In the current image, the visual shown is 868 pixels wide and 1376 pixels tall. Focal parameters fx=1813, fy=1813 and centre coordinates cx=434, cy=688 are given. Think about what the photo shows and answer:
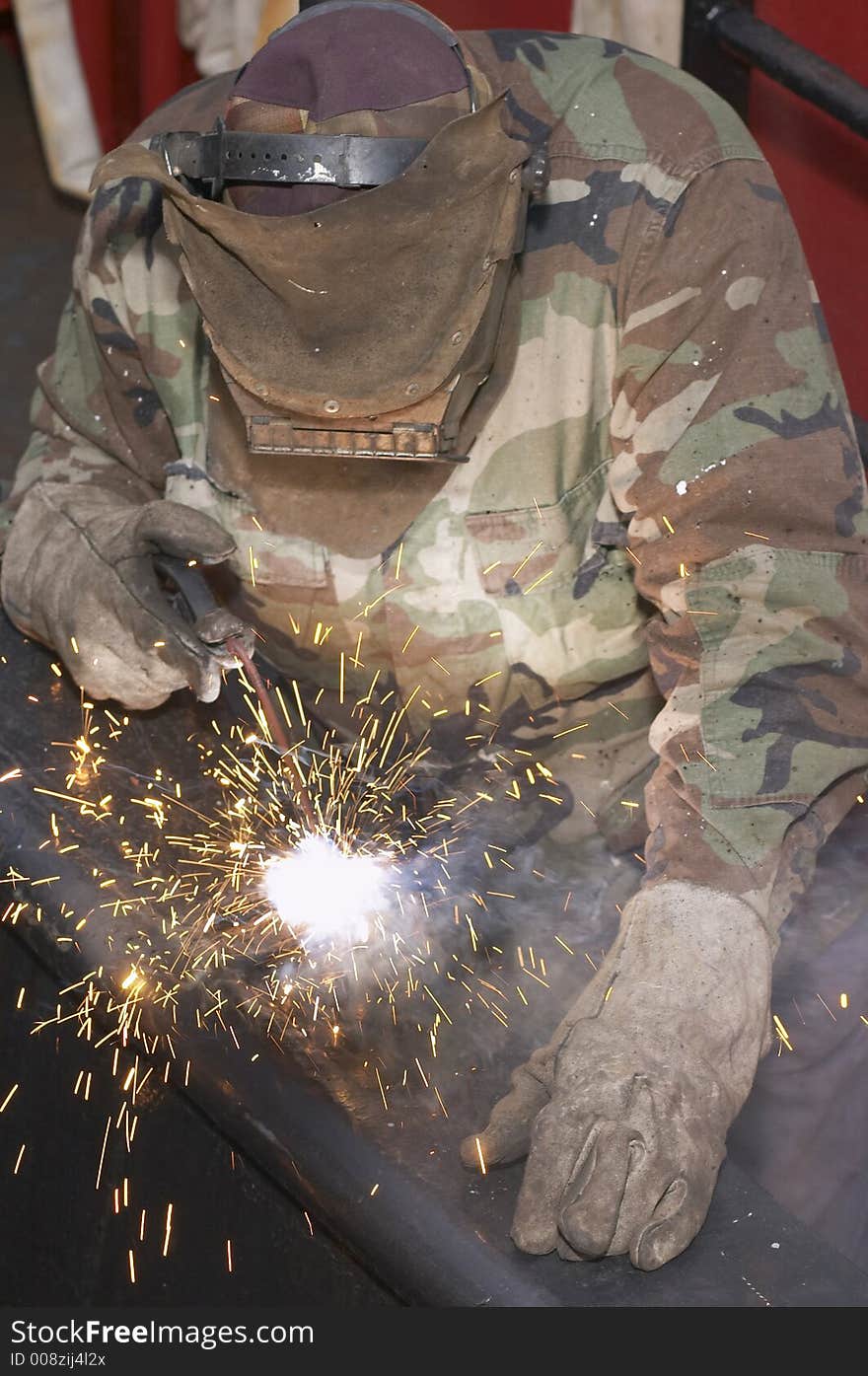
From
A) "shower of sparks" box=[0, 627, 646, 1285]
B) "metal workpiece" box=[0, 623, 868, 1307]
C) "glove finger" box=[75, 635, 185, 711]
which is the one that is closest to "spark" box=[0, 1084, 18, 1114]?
"shower of sparks" box=[0, 627, 646, 1285]

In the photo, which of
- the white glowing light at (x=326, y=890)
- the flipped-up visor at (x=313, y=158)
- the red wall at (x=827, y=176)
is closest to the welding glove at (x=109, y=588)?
the white glowing light at (x=326, y=890)

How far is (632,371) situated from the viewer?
6.60ft

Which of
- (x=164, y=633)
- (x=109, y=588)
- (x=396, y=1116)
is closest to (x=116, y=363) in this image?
(x=109, y=588)

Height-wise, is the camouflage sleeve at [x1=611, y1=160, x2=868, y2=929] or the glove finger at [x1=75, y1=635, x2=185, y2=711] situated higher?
the camouflage sleeve at [x1=611, y1=160, x2=868, y2=929]

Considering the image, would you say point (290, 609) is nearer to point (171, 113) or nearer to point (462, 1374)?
point (171, 113)

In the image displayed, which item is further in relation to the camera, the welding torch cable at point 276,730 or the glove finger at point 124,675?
the glove finger at point 124,675

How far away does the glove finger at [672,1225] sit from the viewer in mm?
1474

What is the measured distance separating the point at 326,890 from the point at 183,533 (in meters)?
0.45

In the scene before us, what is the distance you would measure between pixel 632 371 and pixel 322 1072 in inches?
32.9

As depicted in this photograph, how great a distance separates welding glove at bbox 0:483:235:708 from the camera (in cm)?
212

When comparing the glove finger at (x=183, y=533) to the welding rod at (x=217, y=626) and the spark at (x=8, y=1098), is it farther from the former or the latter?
the spark at (x=8, y=1098)

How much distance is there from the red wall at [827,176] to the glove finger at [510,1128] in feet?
6.05

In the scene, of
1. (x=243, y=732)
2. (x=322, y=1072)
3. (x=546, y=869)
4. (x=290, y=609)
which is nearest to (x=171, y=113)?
(x=290, y=609)

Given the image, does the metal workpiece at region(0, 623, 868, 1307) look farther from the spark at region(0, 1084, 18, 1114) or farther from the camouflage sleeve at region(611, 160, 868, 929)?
the camouflage sleeve at region(611, 160, 868, 929)
